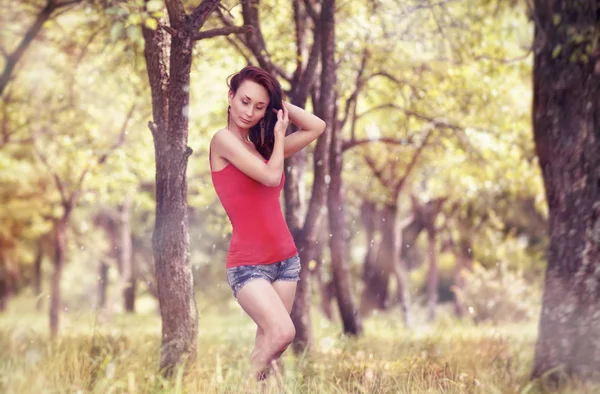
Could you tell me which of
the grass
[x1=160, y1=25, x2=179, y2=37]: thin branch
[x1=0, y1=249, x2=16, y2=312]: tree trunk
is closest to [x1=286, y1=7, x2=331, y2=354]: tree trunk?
the grass

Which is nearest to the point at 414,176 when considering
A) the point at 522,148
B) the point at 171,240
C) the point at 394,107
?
the point at 522,148

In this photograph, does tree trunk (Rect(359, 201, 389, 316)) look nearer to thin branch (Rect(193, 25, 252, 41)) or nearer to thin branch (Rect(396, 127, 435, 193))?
thin branch (Rect(396, 127, 435, 193))

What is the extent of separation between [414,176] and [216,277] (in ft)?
35.0

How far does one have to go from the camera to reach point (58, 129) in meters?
12.2

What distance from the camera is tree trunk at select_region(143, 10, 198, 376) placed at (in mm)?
4824

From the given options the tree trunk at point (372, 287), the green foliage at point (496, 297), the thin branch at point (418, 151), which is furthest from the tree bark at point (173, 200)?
the tree trunk at point (372, 287)

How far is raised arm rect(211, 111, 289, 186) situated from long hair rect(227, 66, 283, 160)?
9.8 inches

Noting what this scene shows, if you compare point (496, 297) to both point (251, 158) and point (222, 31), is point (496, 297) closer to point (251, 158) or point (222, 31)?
point (222, 31)

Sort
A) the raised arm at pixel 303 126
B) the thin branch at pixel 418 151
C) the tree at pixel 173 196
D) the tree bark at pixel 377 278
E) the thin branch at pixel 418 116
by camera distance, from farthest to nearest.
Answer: the tree bark at pixel 377 278, the thin branch at pixel 418 151, the thin branch at pixel 418 116, the tree at pixel 173 196, the raised arm at pixel 303 126

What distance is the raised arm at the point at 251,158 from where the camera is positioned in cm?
380

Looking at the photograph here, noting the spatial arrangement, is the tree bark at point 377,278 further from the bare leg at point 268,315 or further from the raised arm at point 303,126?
the bare leg at point 268,315

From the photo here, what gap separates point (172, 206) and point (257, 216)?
113cm

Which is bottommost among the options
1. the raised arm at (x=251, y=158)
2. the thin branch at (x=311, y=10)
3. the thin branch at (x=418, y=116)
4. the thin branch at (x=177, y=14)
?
the raised arm at (x=251, y=158)

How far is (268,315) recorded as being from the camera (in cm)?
378
